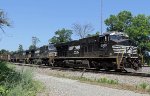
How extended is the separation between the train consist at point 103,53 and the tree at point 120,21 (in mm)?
39831

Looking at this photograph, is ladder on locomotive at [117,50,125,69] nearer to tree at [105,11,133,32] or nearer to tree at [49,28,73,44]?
tree at [105,11,133,32]

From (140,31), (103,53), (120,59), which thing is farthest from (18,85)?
(140,31)

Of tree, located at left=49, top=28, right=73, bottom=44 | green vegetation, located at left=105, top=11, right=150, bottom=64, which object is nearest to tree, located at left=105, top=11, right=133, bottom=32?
green vegetation, located at left=105, top=11, right=150, bottom=64

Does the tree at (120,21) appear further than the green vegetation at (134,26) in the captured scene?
Yes

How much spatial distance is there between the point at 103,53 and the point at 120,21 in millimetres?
50376

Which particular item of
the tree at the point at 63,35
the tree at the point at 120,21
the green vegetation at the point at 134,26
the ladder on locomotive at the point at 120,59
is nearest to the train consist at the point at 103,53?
the ladder on locomotive at the point at 120,59

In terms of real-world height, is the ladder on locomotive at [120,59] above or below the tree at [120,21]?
below

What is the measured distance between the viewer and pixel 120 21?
255ft

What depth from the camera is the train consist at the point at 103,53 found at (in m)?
26.3

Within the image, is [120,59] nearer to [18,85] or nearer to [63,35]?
[18,85]

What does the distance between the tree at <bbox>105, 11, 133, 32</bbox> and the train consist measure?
131ft

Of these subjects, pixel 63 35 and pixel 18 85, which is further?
pixel 63 35

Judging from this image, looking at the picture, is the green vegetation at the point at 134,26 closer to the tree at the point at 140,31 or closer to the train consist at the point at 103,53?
the tree at the point at 140,31

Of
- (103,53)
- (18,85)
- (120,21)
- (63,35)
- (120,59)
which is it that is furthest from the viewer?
(63,35)
